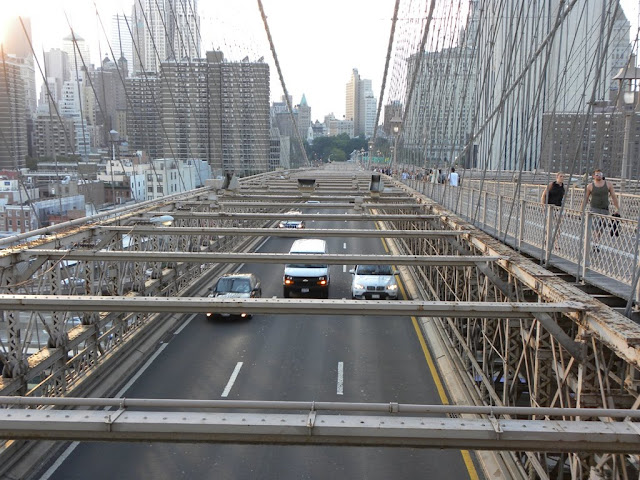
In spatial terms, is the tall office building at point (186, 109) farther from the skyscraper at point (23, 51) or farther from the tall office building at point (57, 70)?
the skyscraper at point (23, 51)

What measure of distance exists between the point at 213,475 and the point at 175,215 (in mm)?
8746

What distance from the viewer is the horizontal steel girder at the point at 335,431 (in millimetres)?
4715

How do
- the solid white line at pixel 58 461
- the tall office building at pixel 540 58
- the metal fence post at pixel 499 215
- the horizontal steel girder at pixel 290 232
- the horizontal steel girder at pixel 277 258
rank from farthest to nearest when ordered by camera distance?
the metal fence post at pixel 499 215, the horizontal steel girder at pixel 290 232, the tall office building at pixel 540 58, the horizontal steel girder at pixel 277 258, the solid white line at pixel 58 461

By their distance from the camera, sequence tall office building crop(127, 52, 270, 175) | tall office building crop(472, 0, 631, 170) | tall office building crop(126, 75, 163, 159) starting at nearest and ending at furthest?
tall office building crop(472, 0, 631, 170) → tall office building crop(126, 75, 163, 159) → tall office building crop(127, 52, 270, 175)

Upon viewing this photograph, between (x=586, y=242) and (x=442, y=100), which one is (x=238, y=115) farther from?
(x=586, y=242)

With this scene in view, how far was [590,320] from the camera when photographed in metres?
7.00

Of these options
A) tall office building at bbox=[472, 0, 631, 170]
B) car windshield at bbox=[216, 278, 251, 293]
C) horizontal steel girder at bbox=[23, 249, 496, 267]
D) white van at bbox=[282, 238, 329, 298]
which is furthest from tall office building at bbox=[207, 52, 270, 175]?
horizontal steel girder at bbox=[23, 249, 496, 267]

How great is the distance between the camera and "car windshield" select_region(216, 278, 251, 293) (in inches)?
874

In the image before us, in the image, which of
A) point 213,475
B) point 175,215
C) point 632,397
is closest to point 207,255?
point 213,475

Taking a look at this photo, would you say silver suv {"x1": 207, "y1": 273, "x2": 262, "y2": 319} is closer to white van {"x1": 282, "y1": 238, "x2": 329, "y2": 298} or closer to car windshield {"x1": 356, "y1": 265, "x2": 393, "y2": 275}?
white van {"x1": 282, "y1": 238, "x2": 329, "y2": 298}

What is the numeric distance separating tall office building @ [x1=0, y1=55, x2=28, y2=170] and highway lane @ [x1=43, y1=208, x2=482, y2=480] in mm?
6025

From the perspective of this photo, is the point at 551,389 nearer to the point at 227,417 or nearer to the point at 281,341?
the point at 227,417

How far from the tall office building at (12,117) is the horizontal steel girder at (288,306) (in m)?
5.69

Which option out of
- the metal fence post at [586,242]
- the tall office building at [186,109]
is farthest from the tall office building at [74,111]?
the metal fence post at [586,242]
